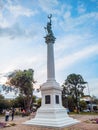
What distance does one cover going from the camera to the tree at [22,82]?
138ft

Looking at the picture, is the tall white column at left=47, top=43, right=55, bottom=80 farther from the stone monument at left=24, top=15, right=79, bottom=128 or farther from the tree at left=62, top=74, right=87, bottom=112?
the tree at left=62, top=74, right=87, bottom=112

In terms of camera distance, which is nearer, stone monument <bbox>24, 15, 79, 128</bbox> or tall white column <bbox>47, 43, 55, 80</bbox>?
stone monument <bbox>24, 15, 79, 128</bbox>

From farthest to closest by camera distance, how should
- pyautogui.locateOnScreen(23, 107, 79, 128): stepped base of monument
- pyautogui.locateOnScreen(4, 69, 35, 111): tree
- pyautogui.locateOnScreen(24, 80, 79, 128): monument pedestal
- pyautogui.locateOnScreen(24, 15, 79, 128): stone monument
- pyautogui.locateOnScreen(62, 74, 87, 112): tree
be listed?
pyautogui.locateOnScreen(62, 74, 87, 112): tree, pyautogui.locateOnScreen(4, 69, 35, 111): tree, pyautogui.locateOnScreen(24, 15, 79, 128): stone monument, pyautogui.locateOnScreen(24, 80, 79, 128): monument pedestal, pyautogui.locateOnScreen(23, 107, 79, 128): stepped base of monument

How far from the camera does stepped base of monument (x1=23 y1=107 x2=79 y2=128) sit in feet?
53.6

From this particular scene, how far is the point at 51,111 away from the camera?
1792cm

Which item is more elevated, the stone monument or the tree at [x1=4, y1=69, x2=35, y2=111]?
the tree at [x1=4, y1=69, x2=35, y2=111]

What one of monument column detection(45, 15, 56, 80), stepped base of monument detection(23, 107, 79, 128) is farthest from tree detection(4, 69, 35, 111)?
stepped base of monument detection(23, 107, 79, 128)

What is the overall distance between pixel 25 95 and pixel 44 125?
2858cm

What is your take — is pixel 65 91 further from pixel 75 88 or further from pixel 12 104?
pixel 12 104

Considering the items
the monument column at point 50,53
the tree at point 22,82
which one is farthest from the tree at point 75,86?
the monument column at point 50,53

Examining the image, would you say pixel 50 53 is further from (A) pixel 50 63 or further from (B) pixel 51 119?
(B) pixel 51 119

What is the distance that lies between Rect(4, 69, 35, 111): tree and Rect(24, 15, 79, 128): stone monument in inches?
857

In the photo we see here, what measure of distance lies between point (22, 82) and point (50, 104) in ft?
78.4

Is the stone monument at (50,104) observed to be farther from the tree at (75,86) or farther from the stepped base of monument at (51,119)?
the tree at (75,86)
